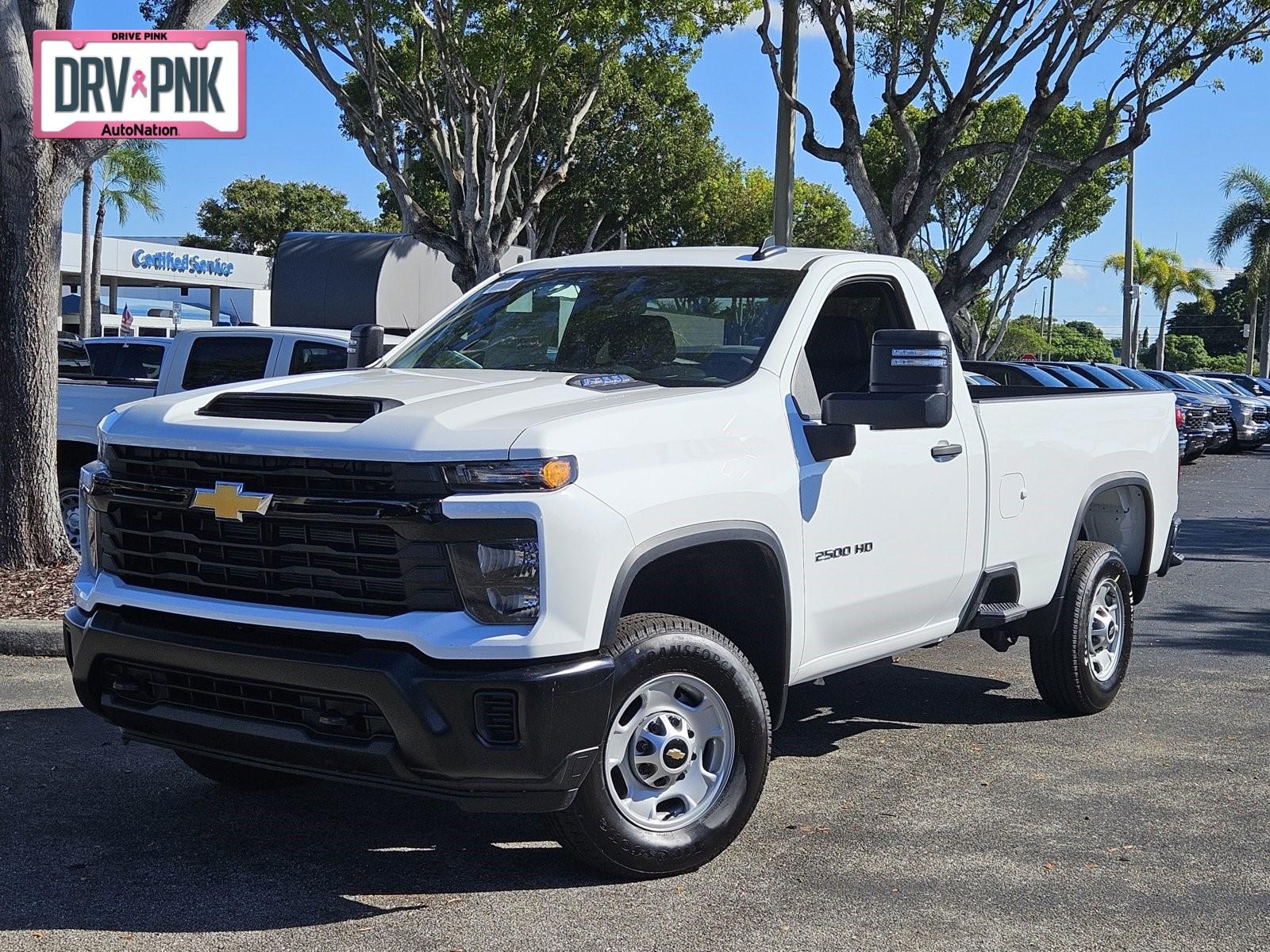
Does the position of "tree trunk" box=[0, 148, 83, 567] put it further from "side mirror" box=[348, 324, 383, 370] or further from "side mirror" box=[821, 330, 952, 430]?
"side mirror" box=[821, 330, 952, 430]

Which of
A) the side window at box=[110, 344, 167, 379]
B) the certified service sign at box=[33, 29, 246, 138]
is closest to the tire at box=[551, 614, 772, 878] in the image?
the certified service sign at box=[33, 29, 246, 138]

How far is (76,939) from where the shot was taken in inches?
158

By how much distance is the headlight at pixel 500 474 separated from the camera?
406cm

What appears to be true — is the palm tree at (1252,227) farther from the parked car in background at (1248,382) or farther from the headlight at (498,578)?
the headlight at (498,578)

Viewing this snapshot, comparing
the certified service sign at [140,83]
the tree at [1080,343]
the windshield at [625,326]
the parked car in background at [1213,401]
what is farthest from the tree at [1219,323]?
the windshield at [625,326]

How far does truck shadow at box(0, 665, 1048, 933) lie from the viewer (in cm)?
428

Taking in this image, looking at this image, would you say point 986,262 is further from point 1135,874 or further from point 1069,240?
point 1069,240

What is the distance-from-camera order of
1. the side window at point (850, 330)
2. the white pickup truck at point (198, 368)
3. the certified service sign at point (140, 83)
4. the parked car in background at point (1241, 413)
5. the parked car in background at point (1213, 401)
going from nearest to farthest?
the side window at point (850, 330) → the certified service sign at point (140, 83) → the white pickup truck at point (198, 368) → the parked car in background at point (1213, 401) → the parked car in background at point (1241, 413)

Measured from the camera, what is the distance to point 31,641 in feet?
26.0

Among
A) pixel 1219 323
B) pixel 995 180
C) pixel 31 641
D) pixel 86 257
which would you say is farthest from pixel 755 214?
pixel 1219 323

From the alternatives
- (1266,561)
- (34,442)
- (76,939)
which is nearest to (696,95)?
(1266,561)

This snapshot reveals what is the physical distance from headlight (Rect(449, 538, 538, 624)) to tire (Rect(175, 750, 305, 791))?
66.5 inches

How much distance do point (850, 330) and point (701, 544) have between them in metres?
1.81

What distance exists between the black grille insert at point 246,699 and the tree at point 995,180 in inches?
1187
